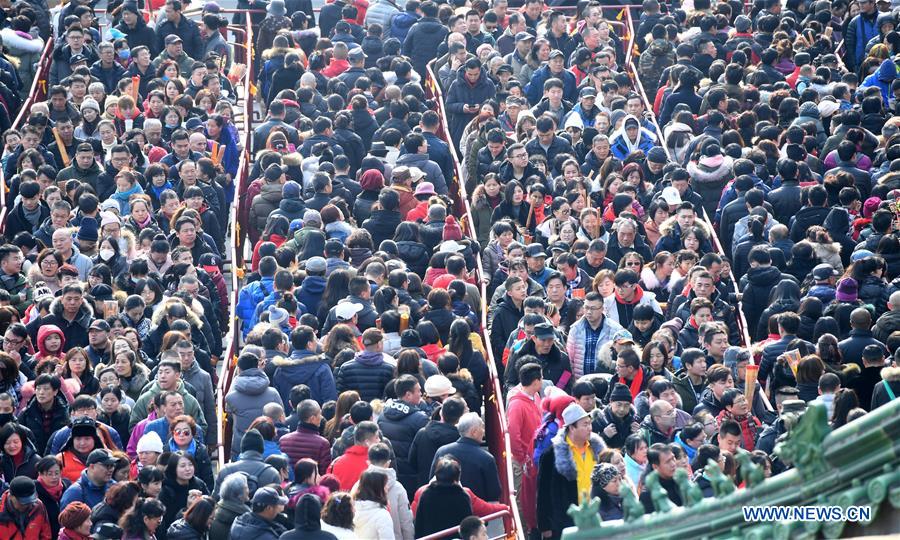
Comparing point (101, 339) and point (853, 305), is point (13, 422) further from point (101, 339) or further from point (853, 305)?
point (853, 305)

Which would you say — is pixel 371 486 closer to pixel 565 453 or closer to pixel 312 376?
pixel 565 453

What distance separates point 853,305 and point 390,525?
6080 millimetres

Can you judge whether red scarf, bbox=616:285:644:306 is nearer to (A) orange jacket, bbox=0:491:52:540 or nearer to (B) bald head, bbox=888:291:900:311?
(B) bald head, bbox=888:291:900:311

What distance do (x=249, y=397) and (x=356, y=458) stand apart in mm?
1756

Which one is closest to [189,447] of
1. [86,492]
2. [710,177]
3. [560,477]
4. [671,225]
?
[86,492]

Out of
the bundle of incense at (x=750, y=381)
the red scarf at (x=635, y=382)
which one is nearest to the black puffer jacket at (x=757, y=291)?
the bundle of incense at (x=750, y=381)

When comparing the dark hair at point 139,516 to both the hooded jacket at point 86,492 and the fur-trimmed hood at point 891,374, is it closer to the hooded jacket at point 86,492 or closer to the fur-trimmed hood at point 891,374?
the hooded jacket at point 86,492

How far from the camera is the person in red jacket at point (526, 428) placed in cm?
1382

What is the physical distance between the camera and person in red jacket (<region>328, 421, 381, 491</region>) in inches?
493

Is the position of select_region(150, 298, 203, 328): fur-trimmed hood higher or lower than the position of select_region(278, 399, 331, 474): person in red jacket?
lower

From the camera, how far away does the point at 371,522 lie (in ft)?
38.7

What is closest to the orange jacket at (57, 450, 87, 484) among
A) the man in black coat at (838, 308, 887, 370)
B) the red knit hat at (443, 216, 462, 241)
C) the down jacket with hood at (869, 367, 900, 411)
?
the red knit hat at (443, 216, 462, 241)

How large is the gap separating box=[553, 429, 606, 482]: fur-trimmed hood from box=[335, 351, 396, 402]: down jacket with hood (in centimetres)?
184

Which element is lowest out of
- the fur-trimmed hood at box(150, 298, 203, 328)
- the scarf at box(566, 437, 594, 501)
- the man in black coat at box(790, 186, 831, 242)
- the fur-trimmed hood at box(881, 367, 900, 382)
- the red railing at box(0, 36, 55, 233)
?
the red railing at box(0, 36, 55, 233)
